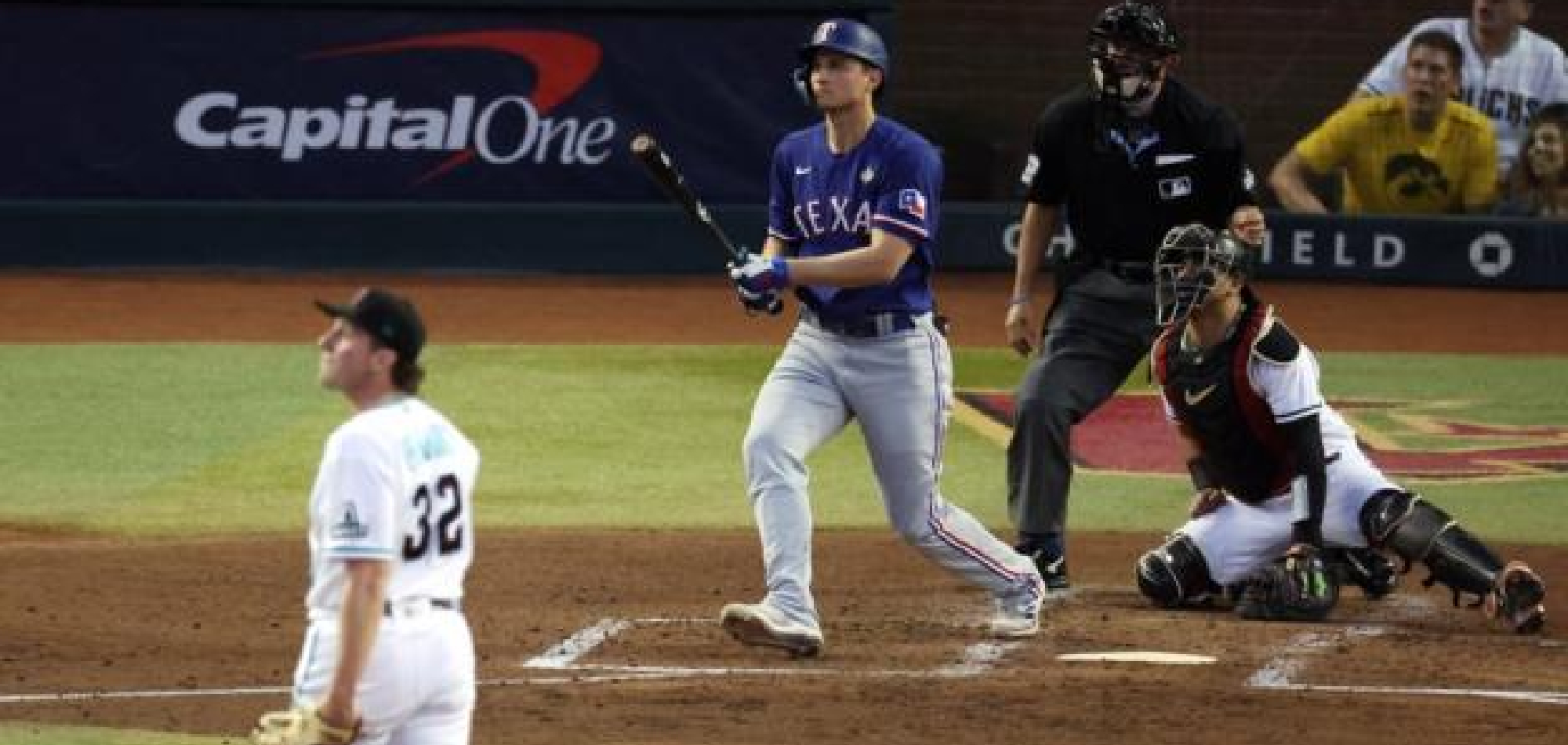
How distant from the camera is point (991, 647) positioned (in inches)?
357

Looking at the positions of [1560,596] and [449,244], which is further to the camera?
[449,244]

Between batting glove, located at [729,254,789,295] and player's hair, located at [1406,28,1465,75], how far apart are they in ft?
26.3

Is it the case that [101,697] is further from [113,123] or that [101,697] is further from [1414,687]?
[113,123]

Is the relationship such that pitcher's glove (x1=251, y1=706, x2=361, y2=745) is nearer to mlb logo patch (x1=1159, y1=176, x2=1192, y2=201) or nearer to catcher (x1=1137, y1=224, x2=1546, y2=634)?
catcher (x1=1137, y1=224, x2=1546, y2=634)

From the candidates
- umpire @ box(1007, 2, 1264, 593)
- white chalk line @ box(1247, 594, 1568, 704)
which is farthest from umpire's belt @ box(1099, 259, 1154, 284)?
white chalk line @ box(1247, 594, 1568, 704)

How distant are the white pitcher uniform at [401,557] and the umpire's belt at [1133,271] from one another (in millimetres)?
4804

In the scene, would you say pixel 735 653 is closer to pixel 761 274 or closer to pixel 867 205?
pixel 761 274

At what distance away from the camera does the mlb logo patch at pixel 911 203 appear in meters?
8.74

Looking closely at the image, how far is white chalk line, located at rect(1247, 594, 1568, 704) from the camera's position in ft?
27.6

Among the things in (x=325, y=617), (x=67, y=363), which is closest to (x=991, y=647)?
(x=325, y=617)

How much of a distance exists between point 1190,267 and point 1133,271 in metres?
0.92

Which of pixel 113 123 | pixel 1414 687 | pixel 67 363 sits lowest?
pixel 1414 687

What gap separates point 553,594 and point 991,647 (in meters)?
1.62

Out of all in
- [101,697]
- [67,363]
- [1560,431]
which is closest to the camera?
[101,697]
